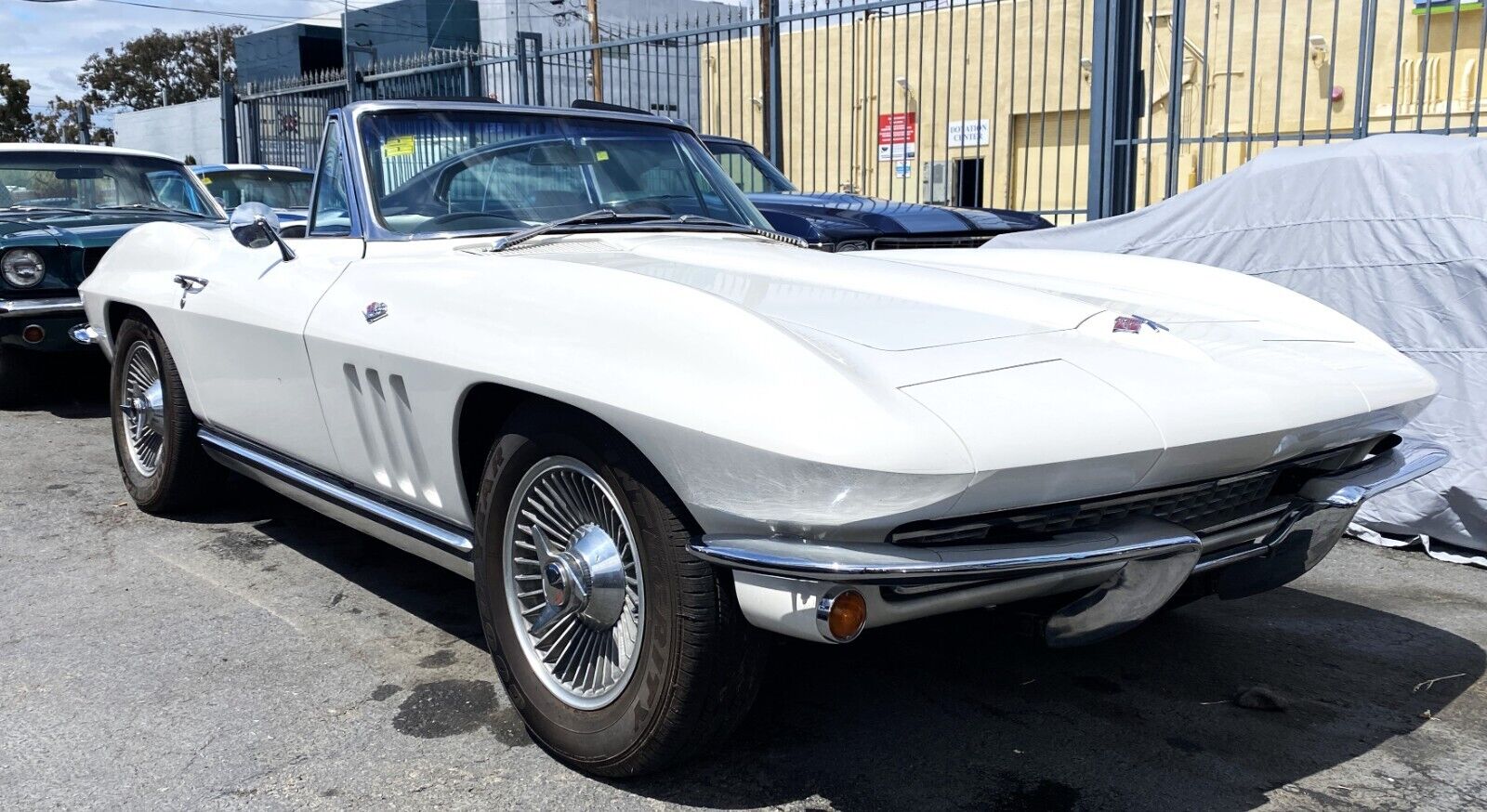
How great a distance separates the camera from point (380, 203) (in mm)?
3611

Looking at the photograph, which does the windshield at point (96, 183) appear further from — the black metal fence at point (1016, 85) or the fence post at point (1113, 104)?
the fence post at point (1113, 104)

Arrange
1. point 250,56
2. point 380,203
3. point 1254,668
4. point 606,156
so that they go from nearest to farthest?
point 1254,668
point 380,203
point 606,156
point 250,56

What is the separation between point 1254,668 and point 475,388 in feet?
6.88

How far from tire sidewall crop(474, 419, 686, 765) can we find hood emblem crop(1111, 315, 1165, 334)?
107cm

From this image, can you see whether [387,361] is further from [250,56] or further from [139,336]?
[250,56]

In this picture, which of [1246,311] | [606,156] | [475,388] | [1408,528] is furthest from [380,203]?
[1408,528]

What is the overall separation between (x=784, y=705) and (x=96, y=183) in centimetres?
660

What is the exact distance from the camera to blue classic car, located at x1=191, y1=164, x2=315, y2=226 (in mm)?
10695

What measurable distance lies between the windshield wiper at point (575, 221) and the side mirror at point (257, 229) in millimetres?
750

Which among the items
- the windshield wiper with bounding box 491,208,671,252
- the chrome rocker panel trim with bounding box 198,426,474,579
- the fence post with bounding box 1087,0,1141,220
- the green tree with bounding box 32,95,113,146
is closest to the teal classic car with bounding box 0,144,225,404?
the chrome rocker panel trim with bounding box 198,426,474,579

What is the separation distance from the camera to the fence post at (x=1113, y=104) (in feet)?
25.3

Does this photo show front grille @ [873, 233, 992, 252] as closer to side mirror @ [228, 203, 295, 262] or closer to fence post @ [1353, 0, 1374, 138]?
fence post @ [1353, 0, 1374, 138]

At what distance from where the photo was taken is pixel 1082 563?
220 cm

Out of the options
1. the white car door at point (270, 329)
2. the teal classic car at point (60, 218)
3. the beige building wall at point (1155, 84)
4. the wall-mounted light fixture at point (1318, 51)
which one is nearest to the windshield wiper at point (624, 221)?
the white car door at point (270, 329)
